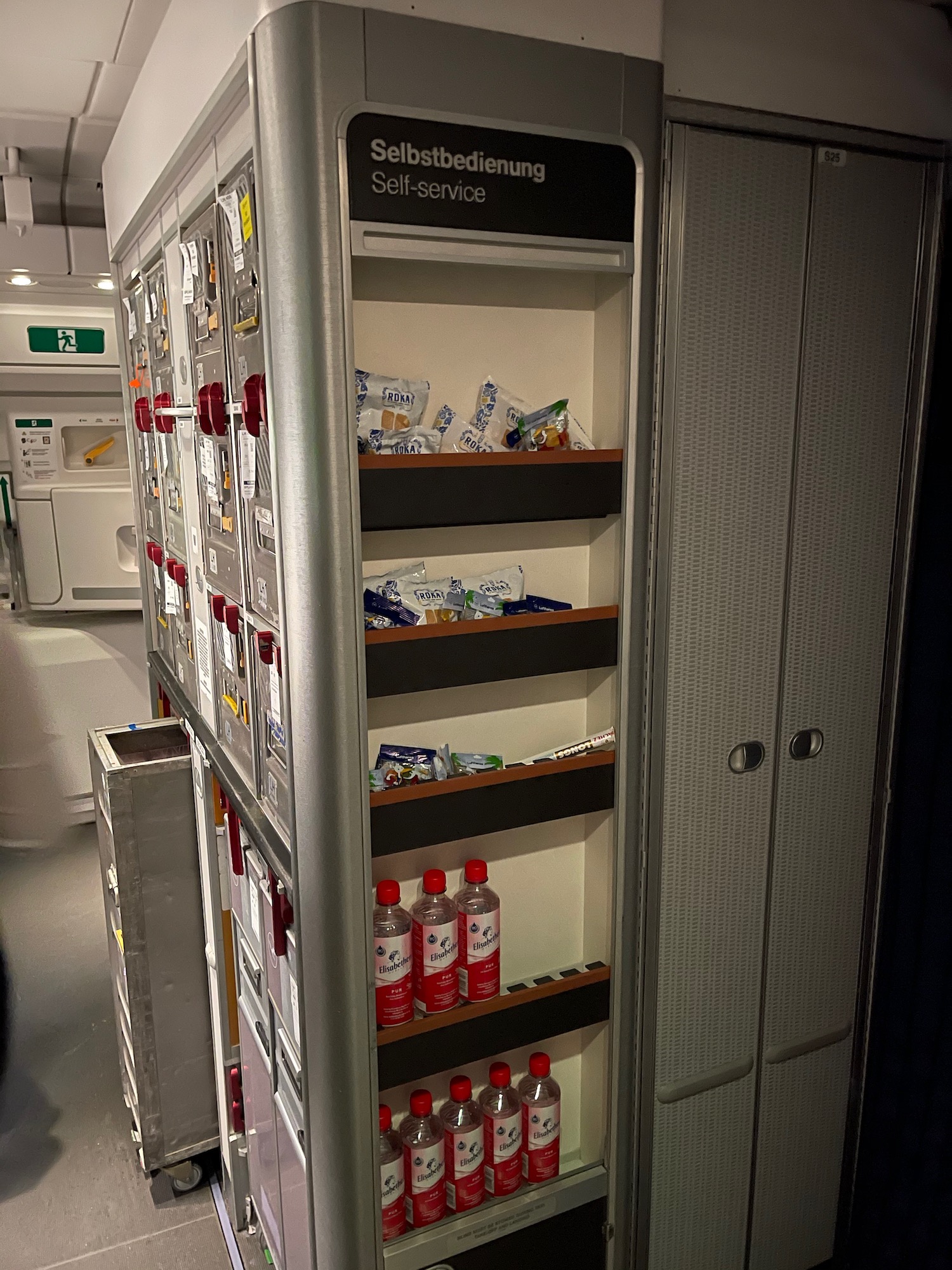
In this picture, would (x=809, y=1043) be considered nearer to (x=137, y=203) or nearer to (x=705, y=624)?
(x=705, y=624)

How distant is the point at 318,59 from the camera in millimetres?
1225

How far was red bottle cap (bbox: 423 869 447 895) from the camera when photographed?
162 cm

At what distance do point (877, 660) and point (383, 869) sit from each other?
1.09 meters

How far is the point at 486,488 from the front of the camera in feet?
4.78

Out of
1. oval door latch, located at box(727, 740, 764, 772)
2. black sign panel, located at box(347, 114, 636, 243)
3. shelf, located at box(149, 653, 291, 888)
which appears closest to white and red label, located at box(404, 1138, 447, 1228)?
shelf, located at box(149, 653, 291, 888)

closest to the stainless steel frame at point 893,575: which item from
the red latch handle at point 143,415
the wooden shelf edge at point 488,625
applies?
the wooden shelf edge at point 488,625

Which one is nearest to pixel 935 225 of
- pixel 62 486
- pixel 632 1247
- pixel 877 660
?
pixel 877 660

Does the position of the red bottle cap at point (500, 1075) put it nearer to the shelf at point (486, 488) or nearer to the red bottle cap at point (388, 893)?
the red bottle cap at point (388, 893)

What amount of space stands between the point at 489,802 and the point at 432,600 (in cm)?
34

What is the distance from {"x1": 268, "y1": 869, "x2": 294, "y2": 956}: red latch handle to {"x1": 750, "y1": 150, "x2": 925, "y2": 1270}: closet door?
0.96 m

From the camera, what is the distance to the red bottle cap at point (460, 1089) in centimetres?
169

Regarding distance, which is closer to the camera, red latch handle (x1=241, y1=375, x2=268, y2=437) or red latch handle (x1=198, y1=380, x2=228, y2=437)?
red latch handle (x1=241, y1=375, x2=268, y2=437)

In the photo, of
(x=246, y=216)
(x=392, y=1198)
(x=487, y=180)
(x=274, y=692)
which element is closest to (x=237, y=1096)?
(x=392, y=1198)

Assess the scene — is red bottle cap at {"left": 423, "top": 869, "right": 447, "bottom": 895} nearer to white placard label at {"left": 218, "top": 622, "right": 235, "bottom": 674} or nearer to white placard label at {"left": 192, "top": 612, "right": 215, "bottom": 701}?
white placard label at {"left": 218, "top": 622, "right": 235, "bottom": 674}
